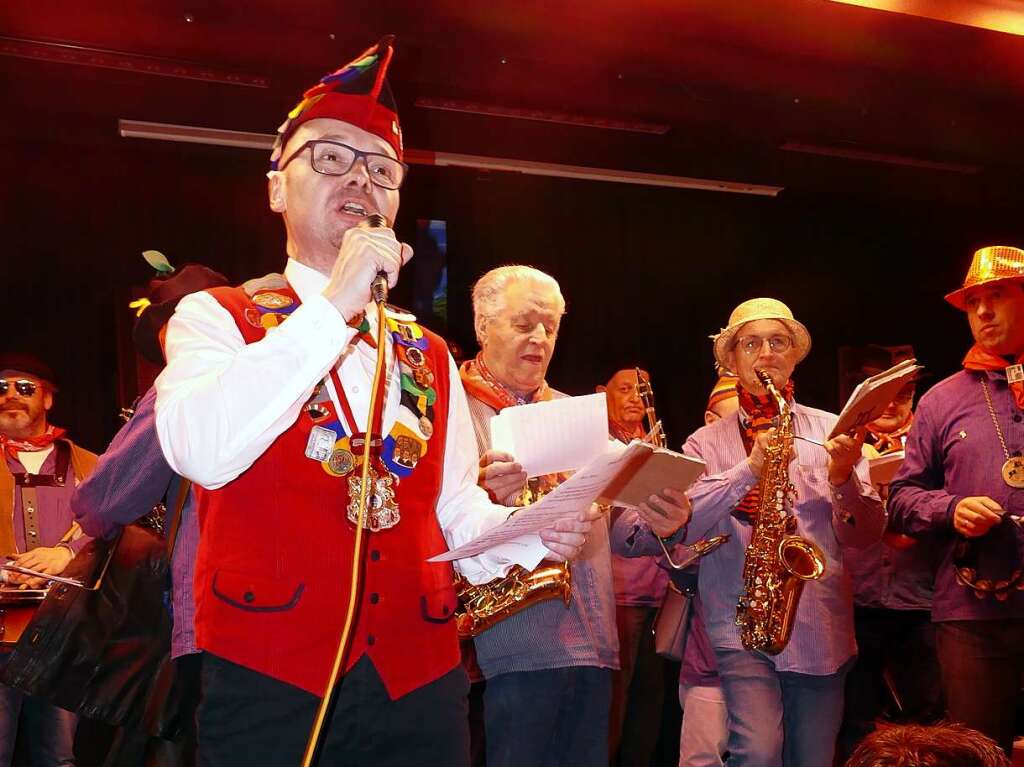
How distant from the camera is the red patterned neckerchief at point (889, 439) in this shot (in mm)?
5602

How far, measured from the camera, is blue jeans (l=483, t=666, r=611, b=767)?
2.90 m

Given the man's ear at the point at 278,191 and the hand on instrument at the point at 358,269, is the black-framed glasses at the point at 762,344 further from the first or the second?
the hand on instrument at the point at 358,269

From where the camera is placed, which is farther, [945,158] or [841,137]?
[945,158]

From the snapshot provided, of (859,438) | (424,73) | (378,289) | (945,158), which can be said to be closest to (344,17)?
(424,73)

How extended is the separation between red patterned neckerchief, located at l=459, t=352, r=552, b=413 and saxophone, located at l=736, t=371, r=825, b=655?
2.69 feet

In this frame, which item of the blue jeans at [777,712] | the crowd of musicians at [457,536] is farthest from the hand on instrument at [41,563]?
the blue jeans at [777,712]

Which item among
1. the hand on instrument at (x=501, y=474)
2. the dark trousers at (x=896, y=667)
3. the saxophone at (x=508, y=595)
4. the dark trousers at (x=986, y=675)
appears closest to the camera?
the hand on instrument at (x=501, y=474)

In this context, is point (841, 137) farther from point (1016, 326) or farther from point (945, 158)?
point (1016, 326)

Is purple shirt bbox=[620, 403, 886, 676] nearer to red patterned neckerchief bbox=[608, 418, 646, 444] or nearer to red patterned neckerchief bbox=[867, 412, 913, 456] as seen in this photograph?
red patterned neckerchief bbox=[608, 418, 646, 444]

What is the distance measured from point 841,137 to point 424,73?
2821 millimetres

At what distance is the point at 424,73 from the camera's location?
5.88m

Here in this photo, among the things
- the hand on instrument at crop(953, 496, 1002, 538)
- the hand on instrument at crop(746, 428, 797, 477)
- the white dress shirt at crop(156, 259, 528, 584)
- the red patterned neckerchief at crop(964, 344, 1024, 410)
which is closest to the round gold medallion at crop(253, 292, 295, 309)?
the white dress shirt at crop(156, 259, 528, 584)

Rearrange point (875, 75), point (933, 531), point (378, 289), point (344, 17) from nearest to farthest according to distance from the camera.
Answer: point (378, 289) → point (933, 531) → point (344, 17) → point (875, 75)

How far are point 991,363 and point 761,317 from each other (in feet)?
2.86
